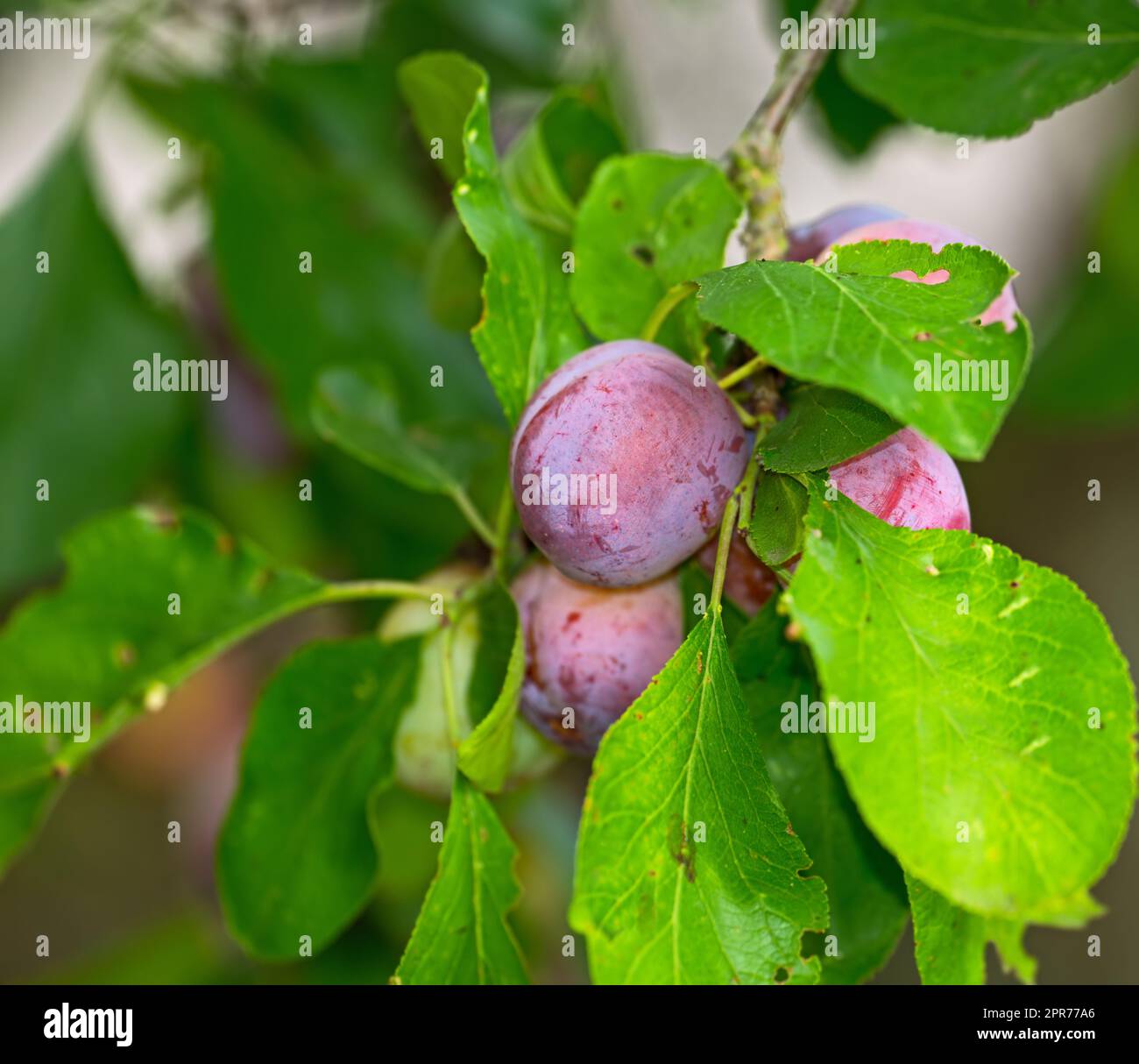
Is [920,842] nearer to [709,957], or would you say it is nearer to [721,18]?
[709,957]

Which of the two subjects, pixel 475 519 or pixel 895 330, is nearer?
pixel 895 330

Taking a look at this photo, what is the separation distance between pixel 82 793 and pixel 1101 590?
111cm

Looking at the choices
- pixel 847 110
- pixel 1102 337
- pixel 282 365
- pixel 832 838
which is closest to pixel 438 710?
pixel 832 838

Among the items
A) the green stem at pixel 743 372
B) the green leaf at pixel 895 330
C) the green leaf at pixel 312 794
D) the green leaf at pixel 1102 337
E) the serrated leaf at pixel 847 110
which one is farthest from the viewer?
the green leaf at pixel 1102 337

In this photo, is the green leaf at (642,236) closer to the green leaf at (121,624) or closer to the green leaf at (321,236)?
the green leaf at (121,624)

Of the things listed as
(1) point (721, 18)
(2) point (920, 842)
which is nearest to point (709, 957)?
(2) point (920, 842)

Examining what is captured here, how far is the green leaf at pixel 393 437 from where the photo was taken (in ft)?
1.61

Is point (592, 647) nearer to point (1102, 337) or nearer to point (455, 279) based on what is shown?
point (455, 279)

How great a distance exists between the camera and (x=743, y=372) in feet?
1.19

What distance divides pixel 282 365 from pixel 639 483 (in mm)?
418

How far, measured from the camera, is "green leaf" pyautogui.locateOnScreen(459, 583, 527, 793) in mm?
356

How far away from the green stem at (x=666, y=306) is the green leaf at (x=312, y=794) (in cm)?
16

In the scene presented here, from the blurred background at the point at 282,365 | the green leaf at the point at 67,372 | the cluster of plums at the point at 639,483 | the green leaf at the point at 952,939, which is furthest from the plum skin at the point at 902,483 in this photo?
the green leaf at the point at 67,372

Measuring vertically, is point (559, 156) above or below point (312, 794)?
above
